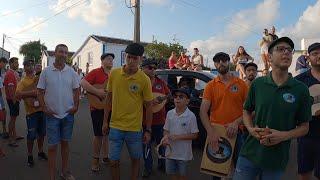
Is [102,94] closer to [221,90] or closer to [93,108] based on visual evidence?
[93,108]

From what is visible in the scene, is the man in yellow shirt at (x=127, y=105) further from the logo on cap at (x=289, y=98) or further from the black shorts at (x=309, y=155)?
the logo on cap at (x=289, y=98)

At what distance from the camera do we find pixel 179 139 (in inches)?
212

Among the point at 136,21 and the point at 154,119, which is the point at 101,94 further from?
the point at 136,21

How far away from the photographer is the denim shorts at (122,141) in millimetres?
5230

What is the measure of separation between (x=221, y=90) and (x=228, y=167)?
3.06ft

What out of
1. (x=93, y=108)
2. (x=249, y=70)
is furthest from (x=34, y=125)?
(x=249, y=70)

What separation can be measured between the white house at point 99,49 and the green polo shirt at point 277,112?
40733 mm

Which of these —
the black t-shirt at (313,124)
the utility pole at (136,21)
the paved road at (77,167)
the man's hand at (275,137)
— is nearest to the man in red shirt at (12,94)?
the paved road at (77,167)

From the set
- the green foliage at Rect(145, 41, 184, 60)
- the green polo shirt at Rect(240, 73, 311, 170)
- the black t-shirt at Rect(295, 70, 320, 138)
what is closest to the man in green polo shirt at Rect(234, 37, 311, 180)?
the green polo shirt at Rect(240, 73, 311, 170)

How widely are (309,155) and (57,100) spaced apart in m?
3.55

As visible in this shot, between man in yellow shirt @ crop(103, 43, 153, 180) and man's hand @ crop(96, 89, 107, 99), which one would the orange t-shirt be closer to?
man in yellow shirt @ crop(103, 43, 153, 180)

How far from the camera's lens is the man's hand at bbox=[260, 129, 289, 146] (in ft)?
11.1

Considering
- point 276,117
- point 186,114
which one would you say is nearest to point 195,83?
point 186,114

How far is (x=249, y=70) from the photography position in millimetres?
6758
